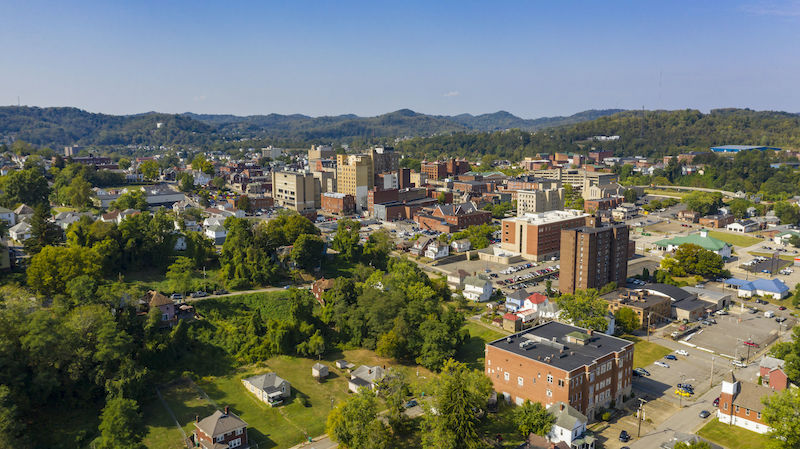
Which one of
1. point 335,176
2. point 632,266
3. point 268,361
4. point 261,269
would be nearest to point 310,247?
point 261,269

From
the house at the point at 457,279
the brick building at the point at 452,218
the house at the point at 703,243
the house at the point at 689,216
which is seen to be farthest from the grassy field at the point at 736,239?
the house at the point at 457,279

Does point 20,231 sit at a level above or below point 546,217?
above

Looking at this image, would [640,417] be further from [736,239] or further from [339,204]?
[339,204]

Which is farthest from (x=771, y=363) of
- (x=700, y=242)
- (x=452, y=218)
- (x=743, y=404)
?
(x=452, y=218)

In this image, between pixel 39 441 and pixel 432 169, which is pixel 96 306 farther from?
pixel 432 169

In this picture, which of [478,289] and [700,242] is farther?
[700,242]

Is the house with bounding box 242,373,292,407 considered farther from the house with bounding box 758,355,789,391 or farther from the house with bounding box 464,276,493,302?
the house with bounding box 758,355,789,391

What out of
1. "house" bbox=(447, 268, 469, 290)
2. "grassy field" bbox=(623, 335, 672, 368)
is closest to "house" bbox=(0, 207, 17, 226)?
"house" bbox=(447, 268, 469, 290)

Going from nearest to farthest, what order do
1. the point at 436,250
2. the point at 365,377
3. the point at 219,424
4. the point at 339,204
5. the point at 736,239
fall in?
the point at 219,424 < the point at 365,377 < the point at 436,250 < the point at 736,239 < the point at 339,204
